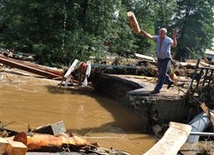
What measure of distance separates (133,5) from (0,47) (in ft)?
44.2

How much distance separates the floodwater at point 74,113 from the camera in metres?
8.27

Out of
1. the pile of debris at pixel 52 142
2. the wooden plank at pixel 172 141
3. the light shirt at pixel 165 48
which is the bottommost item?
the pile of debris at pixel 52 142

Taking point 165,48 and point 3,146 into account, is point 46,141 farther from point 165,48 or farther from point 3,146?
point 165,48

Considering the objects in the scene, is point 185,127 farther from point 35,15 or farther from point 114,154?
point 35,15

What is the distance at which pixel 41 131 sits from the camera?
19.0 ft

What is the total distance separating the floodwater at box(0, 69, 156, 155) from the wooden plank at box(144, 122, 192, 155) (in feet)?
5.36

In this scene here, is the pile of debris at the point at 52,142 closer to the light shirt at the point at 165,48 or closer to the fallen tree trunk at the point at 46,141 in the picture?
the fallen tree trunk at the point at 46,141

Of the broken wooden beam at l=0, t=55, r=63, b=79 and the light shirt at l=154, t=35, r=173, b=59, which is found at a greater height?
the light shirt at l=154, t=35, r=173, b=59

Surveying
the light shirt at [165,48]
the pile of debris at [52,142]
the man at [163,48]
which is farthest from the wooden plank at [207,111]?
the pile of debris at [52,142]

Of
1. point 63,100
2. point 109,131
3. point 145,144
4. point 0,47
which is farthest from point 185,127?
point 0,47

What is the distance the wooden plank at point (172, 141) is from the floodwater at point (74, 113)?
163cm

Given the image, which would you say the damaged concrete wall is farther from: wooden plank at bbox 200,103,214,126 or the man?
wooden plank at bbox 200,103,214,126

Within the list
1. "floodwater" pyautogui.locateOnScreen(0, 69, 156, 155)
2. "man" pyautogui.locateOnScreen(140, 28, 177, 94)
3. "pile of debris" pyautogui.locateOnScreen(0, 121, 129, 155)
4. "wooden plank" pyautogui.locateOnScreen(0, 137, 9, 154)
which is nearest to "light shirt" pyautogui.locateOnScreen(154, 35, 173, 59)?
"man" pyautogui.locateOnScreen(140, 28, 177, 94)

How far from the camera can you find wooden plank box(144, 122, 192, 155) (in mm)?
4961
